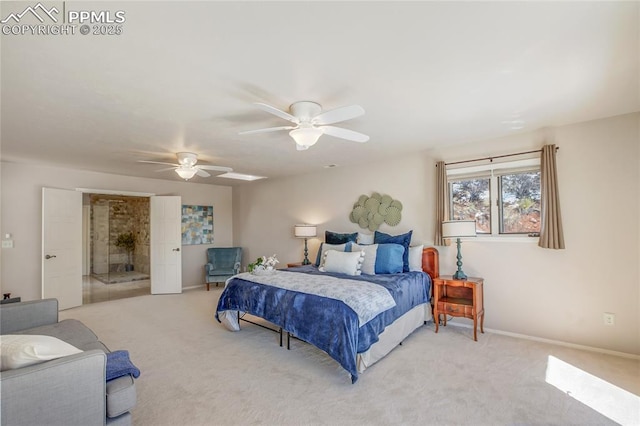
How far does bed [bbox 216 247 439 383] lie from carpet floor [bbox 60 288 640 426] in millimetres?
220

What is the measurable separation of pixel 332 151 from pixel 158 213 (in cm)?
419

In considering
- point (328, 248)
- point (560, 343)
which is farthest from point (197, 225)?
point (560, 343)

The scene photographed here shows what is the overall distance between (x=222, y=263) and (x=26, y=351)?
571cm

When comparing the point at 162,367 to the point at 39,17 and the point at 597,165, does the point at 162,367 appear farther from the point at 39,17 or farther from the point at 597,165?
the point at 597,165

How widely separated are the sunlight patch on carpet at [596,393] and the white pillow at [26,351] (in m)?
3.54

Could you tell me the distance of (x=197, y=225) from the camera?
7.10 m

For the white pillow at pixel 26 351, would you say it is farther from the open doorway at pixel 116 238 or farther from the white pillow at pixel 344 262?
the open doorway at pixel 116 238

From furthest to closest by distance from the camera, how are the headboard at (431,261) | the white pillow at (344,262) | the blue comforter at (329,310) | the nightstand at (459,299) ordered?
the headboard at (431,261) < the white pillow at (344,262) < the nightstand at (459,299) < the blue comforter at (329,310)

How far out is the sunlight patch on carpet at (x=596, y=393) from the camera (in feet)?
6.97

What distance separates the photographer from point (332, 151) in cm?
439

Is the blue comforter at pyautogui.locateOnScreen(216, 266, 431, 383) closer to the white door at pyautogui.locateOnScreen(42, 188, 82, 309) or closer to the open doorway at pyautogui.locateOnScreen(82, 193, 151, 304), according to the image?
the white door at pyautogui.locateOnScreen(42, 188, 82, 309)

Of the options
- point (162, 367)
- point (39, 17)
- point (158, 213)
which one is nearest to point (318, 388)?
point (162, 367)
